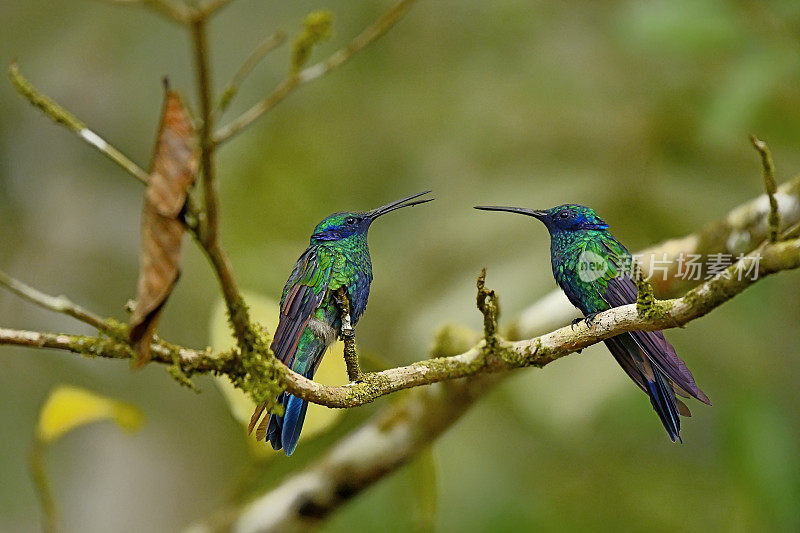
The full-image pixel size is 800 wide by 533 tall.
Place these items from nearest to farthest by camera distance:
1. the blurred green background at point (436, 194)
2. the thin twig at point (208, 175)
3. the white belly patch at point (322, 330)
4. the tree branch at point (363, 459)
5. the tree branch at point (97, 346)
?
the thin twig at point (208, 175) < the tree branch at point (97, 346) < the white belly patch at point (322, 330) < the tree branch at point (363, 459) < the blurred green background at point (436, 194)

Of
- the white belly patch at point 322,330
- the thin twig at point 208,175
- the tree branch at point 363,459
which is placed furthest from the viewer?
the tree branch at point 363,459

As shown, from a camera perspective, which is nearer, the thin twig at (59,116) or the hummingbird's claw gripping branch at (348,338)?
the thin twig at (59,116)

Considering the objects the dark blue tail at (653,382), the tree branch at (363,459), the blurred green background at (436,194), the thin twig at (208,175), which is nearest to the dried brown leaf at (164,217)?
the thin twig at (208,175)

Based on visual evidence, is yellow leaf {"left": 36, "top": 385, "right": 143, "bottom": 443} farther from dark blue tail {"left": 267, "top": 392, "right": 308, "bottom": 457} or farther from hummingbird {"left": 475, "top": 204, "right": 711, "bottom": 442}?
hummingbird {"left": 475, "top": 204, "right": 711, "bottom": 442}

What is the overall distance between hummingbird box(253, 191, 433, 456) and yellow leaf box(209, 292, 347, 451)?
36 mm

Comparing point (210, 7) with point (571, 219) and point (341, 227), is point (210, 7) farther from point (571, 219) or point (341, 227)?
point (571, 219)

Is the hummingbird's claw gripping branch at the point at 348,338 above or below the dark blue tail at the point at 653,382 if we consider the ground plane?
above

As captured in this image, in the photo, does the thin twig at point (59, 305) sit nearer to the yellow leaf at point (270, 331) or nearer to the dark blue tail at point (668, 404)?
the yellow leaf at point (270, 331)

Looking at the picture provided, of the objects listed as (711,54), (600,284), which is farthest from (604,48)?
(600,284)

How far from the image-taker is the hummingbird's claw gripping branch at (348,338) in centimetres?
59

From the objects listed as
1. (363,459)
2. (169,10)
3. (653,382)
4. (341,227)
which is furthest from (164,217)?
(363,459)

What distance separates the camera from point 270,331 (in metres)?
0.74

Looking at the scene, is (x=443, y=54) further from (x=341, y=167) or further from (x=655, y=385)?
(x=655, y=385)

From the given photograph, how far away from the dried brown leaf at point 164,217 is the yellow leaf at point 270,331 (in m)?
0.21
